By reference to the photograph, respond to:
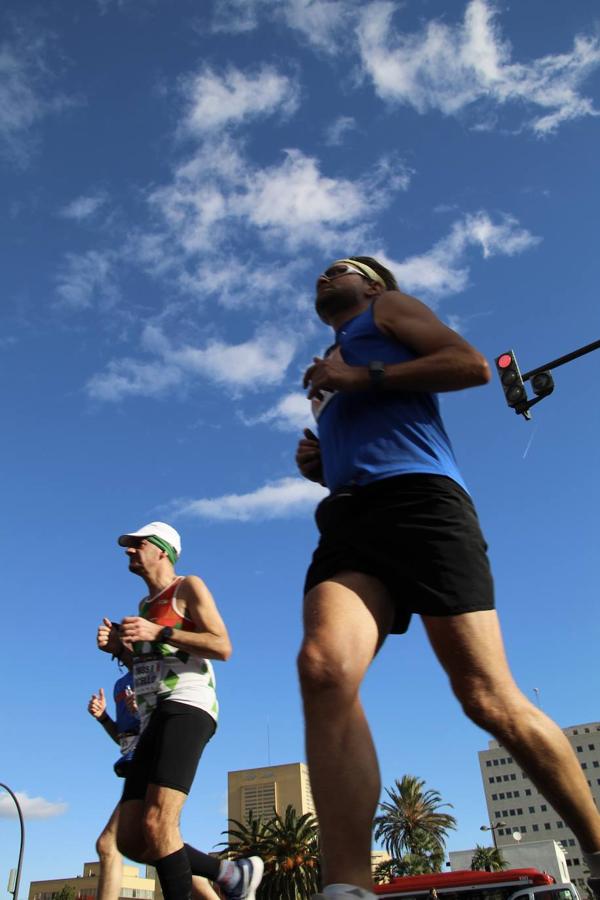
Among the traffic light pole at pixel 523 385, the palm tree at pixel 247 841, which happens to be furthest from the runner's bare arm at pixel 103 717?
the palm tree at pixel 247 841

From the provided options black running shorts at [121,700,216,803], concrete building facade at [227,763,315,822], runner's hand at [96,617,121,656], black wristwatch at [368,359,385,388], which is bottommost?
black running shorts at [121,700,216,803]

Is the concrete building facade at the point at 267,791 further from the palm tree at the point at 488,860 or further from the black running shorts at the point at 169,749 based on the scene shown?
the black running shorts at the point at 169,749

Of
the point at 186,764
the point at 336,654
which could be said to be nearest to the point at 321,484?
the point at 336,654

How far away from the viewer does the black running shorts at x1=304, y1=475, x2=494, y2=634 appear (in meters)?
2.30

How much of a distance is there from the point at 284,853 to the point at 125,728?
51.2 meters

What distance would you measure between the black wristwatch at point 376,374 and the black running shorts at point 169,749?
238 centimetres

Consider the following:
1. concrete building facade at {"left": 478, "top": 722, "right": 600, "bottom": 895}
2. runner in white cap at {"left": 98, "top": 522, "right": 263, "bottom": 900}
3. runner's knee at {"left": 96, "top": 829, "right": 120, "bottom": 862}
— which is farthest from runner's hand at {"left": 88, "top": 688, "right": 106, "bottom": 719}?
concrete building facade at {"left": 478, "top": 722, "right": 600, "bottom": 895}

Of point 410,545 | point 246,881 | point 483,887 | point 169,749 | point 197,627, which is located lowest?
point 246,881

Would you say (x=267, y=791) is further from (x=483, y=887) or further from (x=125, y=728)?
(x=125, y=728)

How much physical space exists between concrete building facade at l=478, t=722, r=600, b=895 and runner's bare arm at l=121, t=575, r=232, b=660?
156637 millimetres

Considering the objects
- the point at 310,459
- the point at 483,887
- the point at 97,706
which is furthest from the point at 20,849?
the point at 310,459

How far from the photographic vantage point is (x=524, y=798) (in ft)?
479

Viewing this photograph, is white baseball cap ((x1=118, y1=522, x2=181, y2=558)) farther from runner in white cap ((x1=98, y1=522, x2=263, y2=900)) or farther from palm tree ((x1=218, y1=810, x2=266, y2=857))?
palm tree ((x1=218, y1=810, x2=266, y2=857))

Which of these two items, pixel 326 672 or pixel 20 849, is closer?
pixel 326 672
